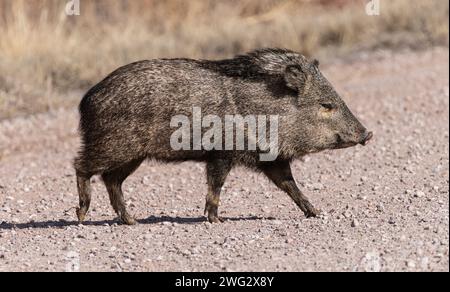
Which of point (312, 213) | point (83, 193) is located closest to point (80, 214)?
point (83, 193)

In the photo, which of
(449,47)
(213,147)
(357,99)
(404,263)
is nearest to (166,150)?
(213,147)

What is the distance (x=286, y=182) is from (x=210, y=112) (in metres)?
0.85

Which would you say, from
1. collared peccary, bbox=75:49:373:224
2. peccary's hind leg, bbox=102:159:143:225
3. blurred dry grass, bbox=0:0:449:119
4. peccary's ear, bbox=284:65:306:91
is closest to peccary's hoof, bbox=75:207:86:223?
collared peccary, bbox=75:49:373:224

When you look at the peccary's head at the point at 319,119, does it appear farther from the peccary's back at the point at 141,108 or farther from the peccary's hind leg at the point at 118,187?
the peccary's hind leg at the point at 118,187

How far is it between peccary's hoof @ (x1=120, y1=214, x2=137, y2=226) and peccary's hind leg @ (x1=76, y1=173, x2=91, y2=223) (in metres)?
0.29

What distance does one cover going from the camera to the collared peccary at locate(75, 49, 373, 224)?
6.91 m

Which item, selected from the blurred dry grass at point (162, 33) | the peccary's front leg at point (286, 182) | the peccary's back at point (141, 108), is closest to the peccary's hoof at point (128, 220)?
the peccary's back at point (141, 108)

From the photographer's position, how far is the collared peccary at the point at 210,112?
691cm

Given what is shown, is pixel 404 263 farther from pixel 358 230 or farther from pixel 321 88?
pixel 321 88

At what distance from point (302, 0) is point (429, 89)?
5376mm

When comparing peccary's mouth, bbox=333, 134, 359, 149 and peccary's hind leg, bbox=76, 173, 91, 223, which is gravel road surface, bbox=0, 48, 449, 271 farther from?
peccary's mouth, bbox=333, 134, 359, 149

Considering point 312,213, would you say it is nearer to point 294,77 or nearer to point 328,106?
point 328,106

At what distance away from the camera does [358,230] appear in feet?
21.2

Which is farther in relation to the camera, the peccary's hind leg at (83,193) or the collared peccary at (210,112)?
the peccary's hind leg at (83,193)
